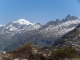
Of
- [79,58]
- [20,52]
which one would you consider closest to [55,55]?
[79,58]

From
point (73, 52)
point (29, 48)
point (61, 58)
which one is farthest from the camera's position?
point (29, 48)

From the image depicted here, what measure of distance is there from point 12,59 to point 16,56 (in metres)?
0.95

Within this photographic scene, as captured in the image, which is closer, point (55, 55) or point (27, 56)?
point (55, 55)

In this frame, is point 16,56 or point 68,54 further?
point 16,56

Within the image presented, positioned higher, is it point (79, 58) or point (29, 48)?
point (29, 48)

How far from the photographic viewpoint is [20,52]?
1120 inches

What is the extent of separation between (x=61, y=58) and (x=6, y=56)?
656 cm

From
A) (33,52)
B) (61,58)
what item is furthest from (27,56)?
(61,58)

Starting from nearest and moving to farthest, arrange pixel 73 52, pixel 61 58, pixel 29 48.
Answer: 1. pixel 61 58
2. pixel 73 52
3. pixel 29 48

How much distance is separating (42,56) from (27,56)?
1.78 m

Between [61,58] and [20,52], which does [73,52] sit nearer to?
[61,58]

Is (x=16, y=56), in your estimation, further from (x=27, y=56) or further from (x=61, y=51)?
(x=61, y=51)

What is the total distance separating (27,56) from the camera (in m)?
27.5

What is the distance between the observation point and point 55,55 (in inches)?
1016
